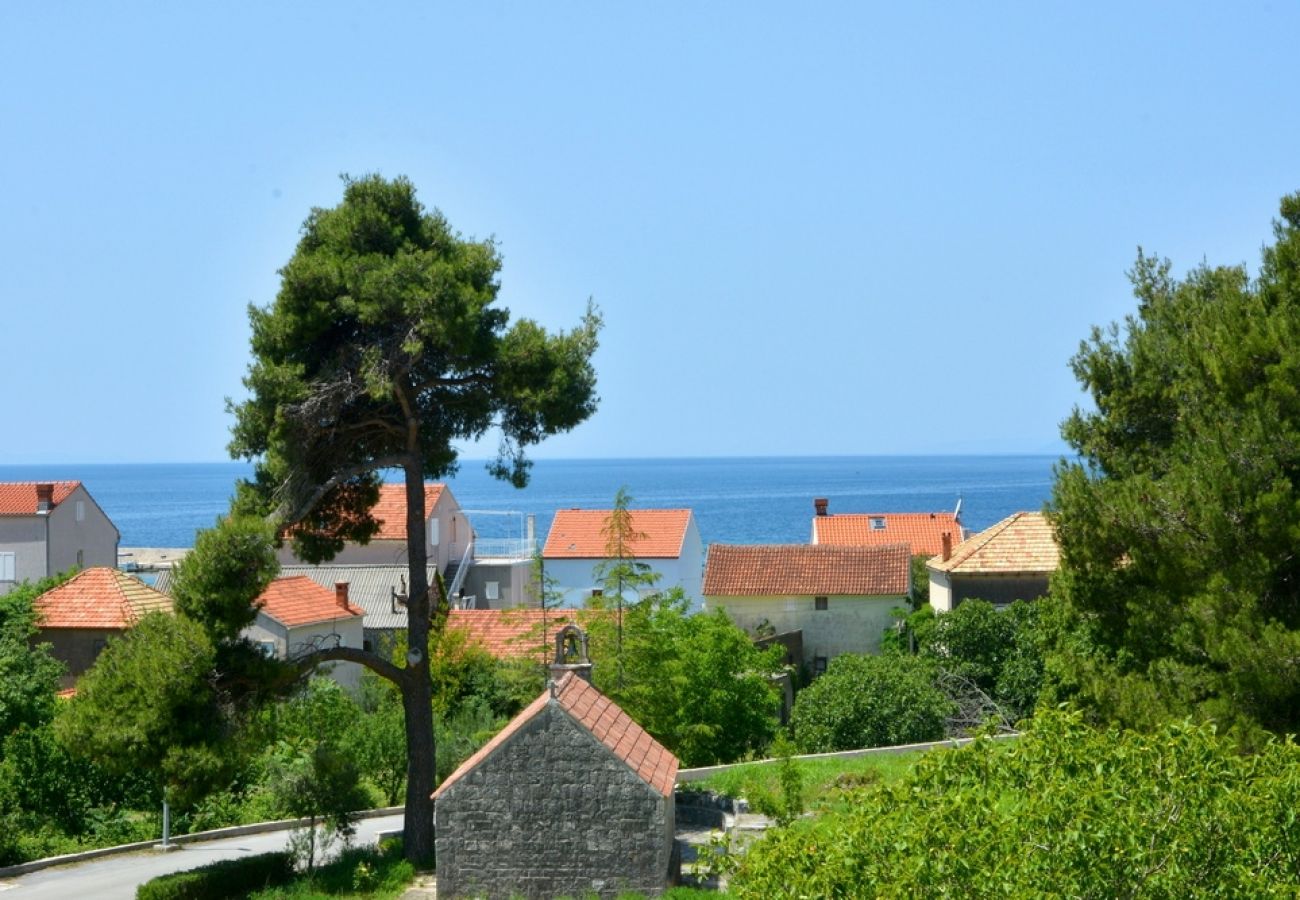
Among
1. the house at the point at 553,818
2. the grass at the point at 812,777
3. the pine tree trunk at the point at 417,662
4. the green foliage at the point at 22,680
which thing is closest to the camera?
the house at the point at 553,818

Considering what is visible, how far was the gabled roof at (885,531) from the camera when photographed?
70.8m

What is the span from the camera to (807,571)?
54.7 metres

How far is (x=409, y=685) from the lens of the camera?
2511 cm

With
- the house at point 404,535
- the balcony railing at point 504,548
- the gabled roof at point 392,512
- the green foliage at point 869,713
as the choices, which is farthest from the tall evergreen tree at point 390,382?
the balcony railing at point 504,548

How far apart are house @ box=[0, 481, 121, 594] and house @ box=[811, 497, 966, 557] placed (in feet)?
110

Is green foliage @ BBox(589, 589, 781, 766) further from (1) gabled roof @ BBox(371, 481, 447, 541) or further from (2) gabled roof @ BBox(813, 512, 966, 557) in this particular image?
(2) gabled roof @ BBox(813, 512, 966, 557)

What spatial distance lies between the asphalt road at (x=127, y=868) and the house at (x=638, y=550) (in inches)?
1585

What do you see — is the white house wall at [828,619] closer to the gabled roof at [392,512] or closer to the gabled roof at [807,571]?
→ the gabled roof at [807,571]

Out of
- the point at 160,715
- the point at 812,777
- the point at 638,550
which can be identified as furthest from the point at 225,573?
the point at 638,550

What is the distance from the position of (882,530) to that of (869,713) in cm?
3824

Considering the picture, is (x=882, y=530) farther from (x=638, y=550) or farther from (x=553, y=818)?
(x=553, y=818)

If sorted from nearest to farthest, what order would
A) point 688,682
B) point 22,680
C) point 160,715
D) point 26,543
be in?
point 160,715
point 22,680
point 688,682
point 26,543

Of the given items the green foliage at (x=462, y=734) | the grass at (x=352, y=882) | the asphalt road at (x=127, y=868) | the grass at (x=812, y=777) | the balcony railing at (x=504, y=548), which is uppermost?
the balcony railing at (x=504, y=548)

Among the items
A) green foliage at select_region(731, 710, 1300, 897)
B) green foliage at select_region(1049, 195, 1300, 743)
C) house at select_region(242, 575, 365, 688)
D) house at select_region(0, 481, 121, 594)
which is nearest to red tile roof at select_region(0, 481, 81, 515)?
house at select_region(0, 481, 121, 594)
